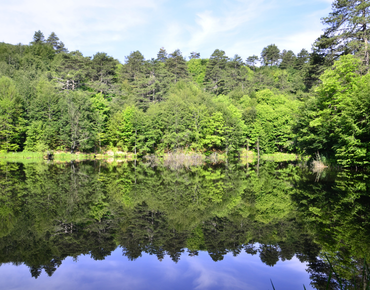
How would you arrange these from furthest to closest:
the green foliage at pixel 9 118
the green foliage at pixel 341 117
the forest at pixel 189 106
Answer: the green foliage at pixel 9 118 → the forest at pixel 189 106 → the green foliage at pixel 341 117

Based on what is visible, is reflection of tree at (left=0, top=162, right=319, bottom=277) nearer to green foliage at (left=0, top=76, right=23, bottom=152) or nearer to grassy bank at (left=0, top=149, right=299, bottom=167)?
grassy bank at (left=0, top=149, right=299, bottom=167)

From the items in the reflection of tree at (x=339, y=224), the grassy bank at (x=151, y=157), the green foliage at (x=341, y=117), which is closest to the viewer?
the reflection of tree at (x=339, y=224)

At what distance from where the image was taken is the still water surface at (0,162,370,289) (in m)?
5.42

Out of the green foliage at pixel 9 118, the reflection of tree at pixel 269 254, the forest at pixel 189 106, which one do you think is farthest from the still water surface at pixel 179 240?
the green foliage at pixel 9 118

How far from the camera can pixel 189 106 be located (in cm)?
4766

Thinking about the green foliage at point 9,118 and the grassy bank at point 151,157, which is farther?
the green foliage at point 9,118

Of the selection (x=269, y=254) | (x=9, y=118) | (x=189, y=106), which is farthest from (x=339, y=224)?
(x=9, y=118)

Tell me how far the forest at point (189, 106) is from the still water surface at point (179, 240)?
14.4 metres

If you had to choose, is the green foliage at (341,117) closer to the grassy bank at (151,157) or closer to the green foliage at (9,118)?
the grassy bank at (151,157)

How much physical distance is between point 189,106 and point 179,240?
136 ft

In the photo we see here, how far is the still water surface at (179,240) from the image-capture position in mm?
5418

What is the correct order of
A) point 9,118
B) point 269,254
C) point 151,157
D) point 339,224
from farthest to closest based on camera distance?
point 9,118, point 151,157, point 339,224, point 269,254

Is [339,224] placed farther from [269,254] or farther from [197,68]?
[197,68]

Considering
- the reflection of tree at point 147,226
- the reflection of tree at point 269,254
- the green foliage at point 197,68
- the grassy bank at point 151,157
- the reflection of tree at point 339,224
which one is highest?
the green foliage at point 197,68
